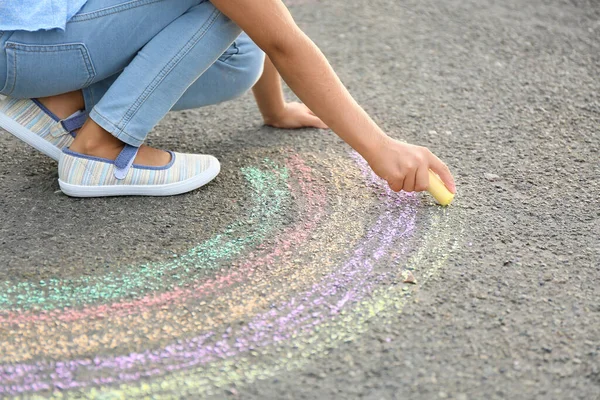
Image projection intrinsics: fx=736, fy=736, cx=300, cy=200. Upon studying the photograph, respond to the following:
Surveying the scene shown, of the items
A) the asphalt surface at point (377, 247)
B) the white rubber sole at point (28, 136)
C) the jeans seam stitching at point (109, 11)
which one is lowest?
the asphalt surface at point (377, 247)

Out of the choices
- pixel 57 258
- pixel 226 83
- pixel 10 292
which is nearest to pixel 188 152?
pixel 226 83

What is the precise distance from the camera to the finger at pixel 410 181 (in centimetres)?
183

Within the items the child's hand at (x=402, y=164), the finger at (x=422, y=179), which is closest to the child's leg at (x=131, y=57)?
the child's hand at (x=402, y=164)

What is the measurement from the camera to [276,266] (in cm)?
171

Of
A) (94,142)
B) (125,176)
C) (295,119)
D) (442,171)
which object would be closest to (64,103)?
(94,142)

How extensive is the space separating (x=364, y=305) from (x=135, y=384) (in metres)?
0.51

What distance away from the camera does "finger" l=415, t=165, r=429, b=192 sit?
1834mm

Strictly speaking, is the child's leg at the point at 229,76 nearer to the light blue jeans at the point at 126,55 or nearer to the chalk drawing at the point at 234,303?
the light blue jeans at the point at 126,55

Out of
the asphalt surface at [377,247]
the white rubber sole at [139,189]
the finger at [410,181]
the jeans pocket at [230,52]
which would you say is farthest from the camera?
the jeans pocket at [230,52]

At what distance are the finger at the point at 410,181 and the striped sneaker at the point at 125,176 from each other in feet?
1.81

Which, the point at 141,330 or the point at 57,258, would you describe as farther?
the point at 57,258

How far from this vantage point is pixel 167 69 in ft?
6.11

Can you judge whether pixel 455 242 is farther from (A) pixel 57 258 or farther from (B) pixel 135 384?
(A) pixel 57 258

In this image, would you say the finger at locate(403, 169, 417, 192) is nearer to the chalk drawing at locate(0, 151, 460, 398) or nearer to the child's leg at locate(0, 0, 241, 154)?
the chalk drawing at locate(0, 151, 460, 398)
